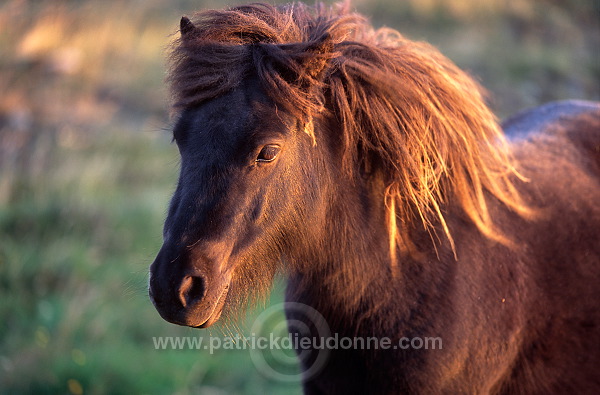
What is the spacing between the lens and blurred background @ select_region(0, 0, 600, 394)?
534 centimetres

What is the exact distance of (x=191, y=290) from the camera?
228 centimetres

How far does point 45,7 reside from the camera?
7.70 m

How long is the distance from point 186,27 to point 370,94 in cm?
83

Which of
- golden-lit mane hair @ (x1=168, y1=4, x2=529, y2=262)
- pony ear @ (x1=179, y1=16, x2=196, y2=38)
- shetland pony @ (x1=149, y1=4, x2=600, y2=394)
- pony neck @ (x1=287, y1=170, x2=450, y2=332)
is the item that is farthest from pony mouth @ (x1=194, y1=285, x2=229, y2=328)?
pony ear @ (x1=179, y1=16, x2=196, y2=38)

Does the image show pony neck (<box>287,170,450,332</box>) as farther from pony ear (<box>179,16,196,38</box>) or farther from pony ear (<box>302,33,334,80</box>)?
pony ear (<box>179,16,196,38</box>)

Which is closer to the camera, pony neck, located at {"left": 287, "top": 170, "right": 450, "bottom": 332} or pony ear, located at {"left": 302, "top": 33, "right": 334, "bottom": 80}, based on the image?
pony ear, located at {"left": 302, "top": 33, "right": 334, "bottom": 80}

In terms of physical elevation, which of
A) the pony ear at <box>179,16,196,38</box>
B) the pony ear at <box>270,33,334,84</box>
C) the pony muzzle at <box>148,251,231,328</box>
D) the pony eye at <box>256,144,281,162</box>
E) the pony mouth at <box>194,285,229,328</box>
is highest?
the pony ear at <box>270,33,334,84</box>

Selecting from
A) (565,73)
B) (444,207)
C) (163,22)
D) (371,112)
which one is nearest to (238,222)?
(371,112)

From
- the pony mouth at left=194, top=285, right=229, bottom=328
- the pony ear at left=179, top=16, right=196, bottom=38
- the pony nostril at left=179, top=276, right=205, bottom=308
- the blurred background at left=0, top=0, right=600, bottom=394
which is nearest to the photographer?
the pony nostril at left=179, top=276, right=205, bottom=308

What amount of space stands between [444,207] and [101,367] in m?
3.44

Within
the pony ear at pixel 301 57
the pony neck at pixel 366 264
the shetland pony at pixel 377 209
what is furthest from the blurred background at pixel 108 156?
the pony neck at pixel 366 264

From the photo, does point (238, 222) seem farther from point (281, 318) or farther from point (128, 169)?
point (128, 169)

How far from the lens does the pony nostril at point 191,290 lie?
224 cm

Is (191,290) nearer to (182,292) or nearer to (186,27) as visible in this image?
(182,292)
